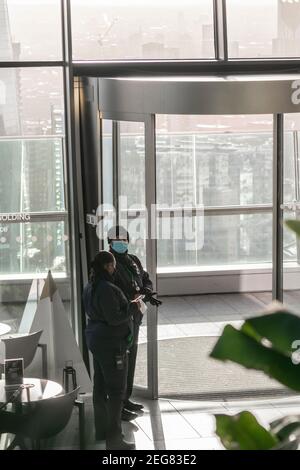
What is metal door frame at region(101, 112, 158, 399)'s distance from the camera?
702 centimetres

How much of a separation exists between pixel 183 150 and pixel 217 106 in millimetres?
504

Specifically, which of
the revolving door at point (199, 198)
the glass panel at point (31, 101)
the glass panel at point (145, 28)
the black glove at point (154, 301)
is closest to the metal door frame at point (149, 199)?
the revolving door at point (199, 198)

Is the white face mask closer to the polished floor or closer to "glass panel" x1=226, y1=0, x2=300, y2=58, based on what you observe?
the polished floor

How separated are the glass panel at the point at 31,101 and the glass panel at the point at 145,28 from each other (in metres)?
0.50

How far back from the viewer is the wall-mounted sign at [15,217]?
25.0 feet

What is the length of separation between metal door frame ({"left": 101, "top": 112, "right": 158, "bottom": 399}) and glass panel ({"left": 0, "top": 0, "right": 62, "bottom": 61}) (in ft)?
3.15

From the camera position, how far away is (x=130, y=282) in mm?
6617

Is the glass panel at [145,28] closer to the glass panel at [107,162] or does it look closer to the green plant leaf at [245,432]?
the glass panel at [107,162]

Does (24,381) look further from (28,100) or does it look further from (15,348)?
(28,100)

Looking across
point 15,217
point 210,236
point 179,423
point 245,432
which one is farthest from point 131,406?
point 245,432

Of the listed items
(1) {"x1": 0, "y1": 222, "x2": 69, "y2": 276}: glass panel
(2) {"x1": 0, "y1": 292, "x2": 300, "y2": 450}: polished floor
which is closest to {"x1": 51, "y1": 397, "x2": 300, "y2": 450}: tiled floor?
(2) {"x1": 0, "y1": 292, "x2": 300, "y2": 450}: polished floor

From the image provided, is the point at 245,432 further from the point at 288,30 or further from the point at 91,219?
the point at 288,30

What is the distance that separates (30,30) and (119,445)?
3515mm
